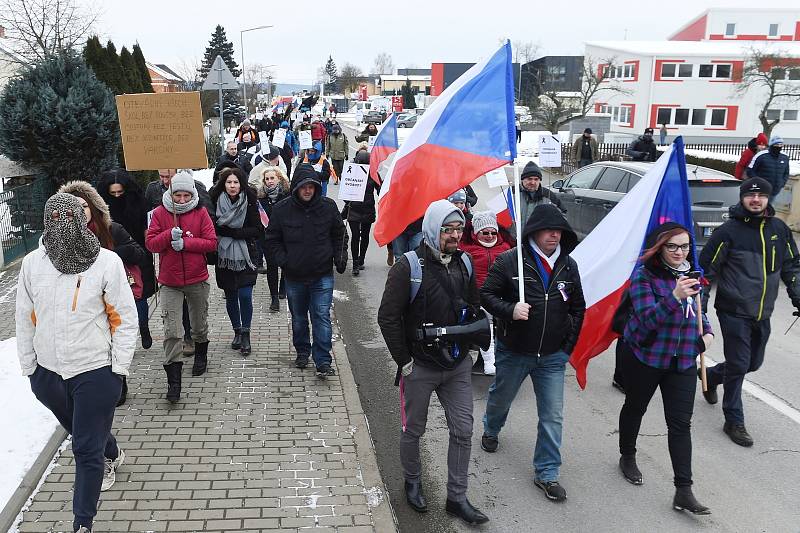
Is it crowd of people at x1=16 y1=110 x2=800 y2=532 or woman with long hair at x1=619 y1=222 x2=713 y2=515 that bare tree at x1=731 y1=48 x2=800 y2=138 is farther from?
woman with long hair at x1=619 y1=222 x2=713 y2=515

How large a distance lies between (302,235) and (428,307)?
2.36m

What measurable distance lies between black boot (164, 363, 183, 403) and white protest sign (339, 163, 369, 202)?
5203 millimetres

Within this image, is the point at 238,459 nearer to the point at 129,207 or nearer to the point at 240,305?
the point at 240,305

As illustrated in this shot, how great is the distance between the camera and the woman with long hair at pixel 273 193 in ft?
28.6

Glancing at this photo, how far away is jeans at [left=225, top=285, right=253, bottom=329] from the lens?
7.06 metres

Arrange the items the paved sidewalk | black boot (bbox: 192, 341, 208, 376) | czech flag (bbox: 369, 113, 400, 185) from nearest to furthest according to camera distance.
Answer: the paved sidewalk, black boot (bbox: 192, 341, 208, 376), czech flag (bbox: 369, 113, 400, 185)

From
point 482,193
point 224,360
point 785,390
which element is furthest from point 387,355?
point 482,193

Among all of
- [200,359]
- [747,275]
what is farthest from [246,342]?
[747,275]

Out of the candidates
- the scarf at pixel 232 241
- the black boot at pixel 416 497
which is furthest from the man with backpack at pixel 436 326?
the scarf at pixel 232 241

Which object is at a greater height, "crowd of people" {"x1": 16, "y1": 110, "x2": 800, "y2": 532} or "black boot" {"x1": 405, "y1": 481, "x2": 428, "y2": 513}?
"crowd of people" {"x1": 16, "y1": 110, "x2": 800, "y2": 532}

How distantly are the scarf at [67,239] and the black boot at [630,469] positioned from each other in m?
3.78

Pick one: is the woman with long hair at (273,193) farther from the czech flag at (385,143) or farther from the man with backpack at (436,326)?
the man with backpack at (436,326)

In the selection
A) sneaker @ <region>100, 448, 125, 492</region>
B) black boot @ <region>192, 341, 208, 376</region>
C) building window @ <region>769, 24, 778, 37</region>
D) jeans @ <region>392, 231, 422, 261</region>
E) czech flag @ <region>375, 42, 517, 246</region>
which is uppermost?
building window @ <region>769, 24, 778, 37</region>

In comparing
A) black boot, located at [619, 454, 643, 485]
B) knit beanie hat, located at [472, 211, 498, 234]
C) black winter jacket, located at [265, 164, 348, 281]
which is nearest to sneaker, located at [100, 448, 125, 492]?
black winter jacket, located at [265, 164, 348, 281]
